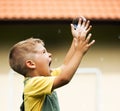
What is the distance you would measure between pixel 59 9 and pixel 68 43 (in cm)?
74

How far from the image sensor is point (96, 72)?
14711mm

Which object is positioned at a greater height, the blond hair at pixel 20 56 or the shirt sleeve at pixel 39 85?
the blond hair at pixel 20 56

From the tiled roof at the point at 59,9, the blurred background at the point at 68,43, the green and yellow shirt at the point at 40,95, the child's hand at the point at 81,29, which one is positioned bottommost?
the green and yellow shirt at the point at 40,95

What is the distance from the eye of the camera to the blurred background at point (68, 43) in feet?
46.9

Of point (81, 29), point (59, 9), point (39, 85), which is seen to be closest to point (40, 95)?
point (39, 85)

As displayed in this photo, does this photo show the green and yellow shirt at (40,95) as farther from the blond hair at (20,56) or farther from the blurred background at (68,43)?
the blurred background at (68,43)

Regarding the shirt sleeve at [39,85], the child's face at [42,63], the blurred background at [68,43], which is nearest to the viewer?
the shirt sleeve at [39,85]

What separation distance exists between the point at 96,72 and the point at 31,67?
33.1 ft

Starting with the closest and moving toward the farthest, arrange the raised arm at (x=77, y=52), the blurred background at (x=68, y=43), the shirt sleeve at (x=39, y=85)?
the raised arm at (x=77, y=52) → the shirt sleeve at (x=39, y=85) → the blurred background at (x=68, y=43)

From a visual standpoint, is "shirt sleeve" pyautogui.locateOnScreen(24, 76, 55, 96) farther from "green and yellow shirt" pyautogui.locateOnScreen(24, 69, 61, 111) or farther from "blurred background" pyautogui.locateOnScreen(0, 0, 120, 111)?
"blurred background" pyautogui.locateOnScreen(0, 0, 120, 111)

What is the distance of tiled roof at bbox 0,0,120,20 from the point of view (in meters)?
14.3

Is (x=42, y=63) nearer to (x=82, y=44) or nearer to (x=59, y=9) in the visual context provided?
(x=82, y=44)

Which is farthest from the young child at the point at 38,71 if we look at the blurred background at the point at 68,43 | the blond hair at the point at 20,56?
the blurred background at the point at 68,43

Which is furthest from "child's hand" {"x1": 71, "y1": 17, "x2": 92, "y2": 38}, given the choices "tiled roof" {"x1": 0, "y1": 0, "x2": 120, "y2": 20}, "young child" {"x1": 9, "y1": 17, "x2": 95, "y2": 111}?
"tiled roof" {"x1": 0, "y1": 0, "x2": 120, "y2": 20}
